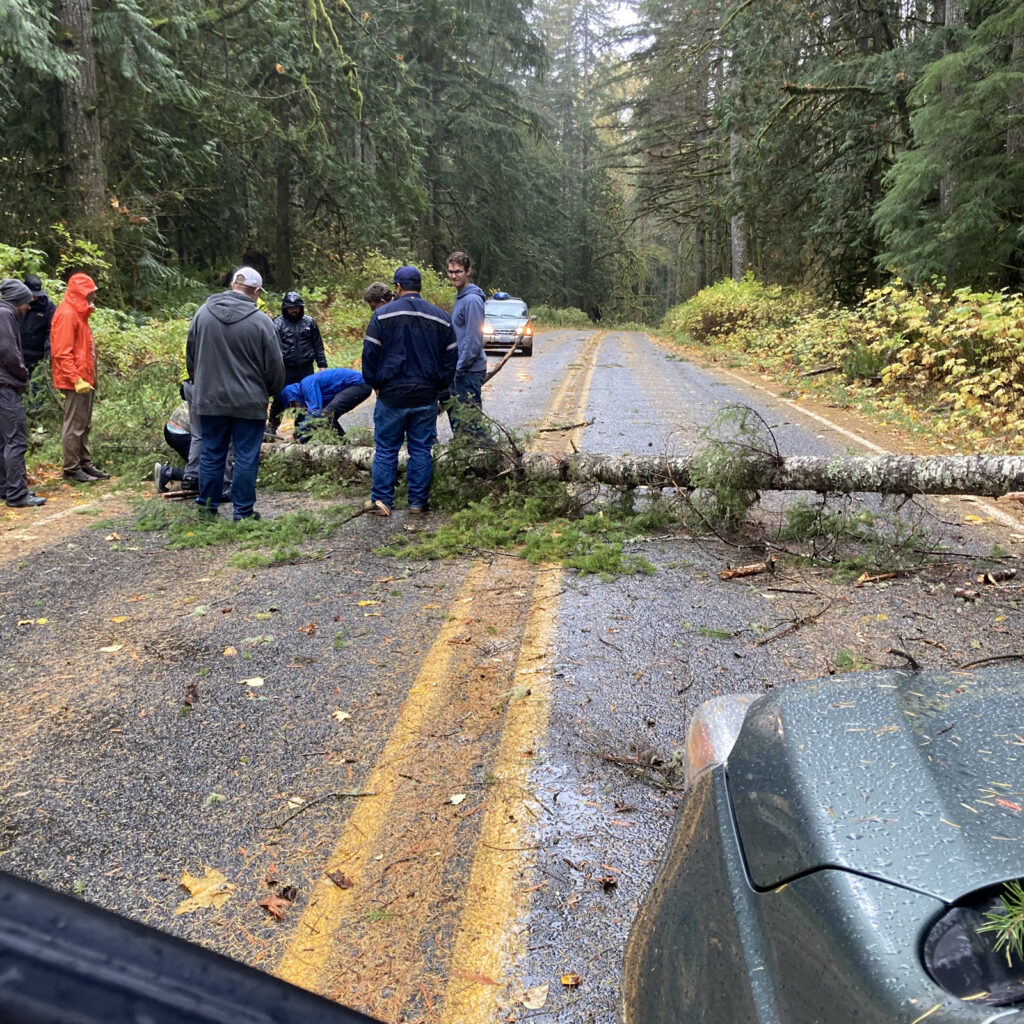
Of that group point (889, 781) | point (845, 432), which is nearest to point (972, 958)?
point (889, 781)

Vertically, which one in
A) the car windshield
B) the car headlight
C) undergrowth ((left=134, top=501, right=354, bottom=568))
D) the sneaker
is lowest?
undergrowth ((left=134, top=501, right=354, bottom=568))

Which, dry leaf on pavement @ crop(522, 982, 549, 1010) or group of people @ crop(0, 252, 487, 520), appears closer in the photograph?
dry leaf on pavement @ crop(522, 982, 549, 1010)

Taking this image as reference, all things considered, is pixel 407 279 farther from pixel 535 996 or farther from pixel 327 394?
pixel 535 996

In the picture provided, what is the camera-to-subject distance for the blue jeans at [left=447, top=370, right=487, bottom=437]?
24.5 ft

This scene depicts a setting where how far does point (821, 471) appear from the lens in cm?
629

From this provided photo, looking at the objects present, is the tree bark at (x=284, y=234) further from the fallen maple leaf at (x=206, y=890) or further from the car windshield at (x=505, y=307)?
the fallen maple leaf at (x=206, y=890)

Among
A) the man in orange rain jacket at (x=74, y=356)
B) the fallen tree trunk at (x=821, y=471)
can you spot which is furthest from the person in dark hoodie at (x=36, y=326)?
the fallen tree trunk at (x=821, y=471)

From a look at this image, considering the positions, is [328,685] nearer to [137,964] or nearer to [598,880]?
[598,880]

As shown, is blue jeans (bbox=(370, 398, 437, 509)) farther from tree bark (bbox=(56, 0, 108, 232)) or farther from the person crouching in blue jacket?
tree bark (bbox=(56, 0, 108, 232))

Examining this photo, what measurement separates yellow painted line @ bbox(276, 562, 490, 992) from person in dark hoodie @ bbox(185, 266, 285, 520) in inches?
133

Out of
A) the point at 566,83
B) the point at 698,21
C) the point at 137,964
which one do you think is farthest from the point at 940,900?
the point at 566,83

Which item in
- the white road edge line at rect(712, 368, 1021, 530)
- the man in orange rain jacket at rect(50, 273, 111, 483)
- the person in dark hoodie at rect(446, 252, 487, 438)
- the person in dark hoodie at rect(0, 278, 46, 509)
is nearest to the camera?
the white road edge line at rect(712, 368, 1021, 530)

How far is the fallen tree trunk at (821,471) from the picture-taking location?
5.89 metres

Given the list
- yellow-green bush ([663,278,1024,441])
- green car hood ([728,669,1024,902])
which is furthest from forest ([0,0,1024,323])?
green car hood ([728,669,1024,902])
